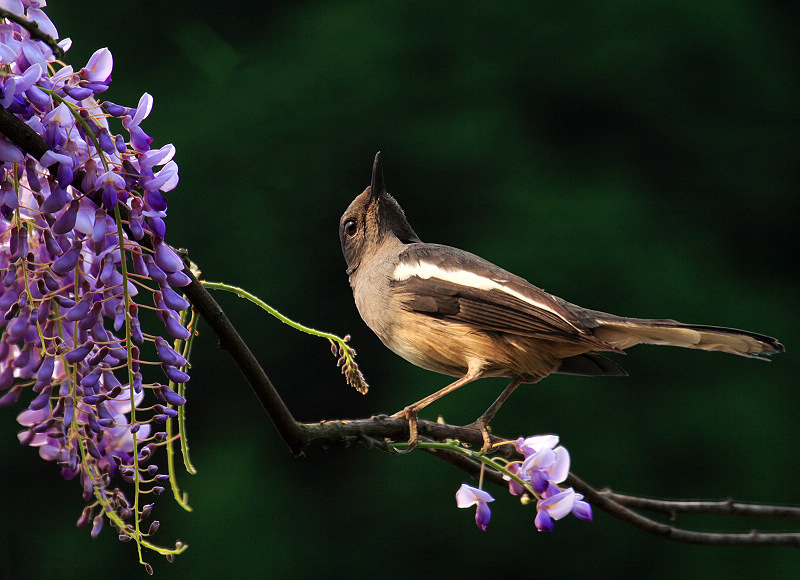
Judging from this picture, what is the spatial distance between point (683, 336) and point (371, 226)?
62 cm

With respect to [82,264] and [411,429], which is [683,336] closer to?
[411,429]

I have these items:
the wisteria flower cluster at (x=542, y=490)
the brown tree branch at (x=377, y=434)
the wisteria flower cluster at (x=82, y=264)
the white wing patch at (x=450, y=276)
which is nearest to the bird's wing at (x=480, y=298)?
the white wing patch at (x=450, y=276)

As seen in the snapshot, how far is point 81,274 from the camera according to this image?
67 centimetres

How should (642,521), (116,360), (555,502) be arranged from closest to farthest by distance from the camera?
(116,360) < (555,502) < (642,521)

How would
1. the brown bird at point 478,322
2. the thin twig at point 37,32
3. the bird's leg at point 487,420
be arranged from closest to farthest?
the thin twig at point 37,32 → the bird's leg at point 487,420 → the brown bird at point 478,322

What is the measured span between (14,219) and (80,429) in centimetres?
19

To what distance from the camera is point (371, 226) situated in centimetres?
163

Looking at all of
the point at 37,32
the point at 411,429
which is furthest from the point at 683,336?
the point at 37,32

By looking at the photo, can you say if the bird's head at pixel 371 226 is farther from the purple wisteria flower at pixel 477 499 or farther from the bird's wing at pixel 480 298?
the purple wisteria flower at pixel 477 499

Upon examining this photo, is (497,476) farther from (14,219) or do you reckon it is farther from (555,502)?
(14,219)

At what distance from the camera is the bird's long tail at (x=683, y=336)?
1182mm

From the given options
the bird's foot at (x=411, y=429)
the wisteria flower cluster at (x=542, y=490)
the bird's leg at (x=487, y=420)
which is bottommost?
A: the bird's leg at (x=487, y=420)

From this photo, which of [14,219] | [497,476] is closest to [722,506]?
[497,476]

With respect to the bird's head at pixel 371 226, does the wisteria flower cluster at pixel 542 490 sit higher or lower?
higher
